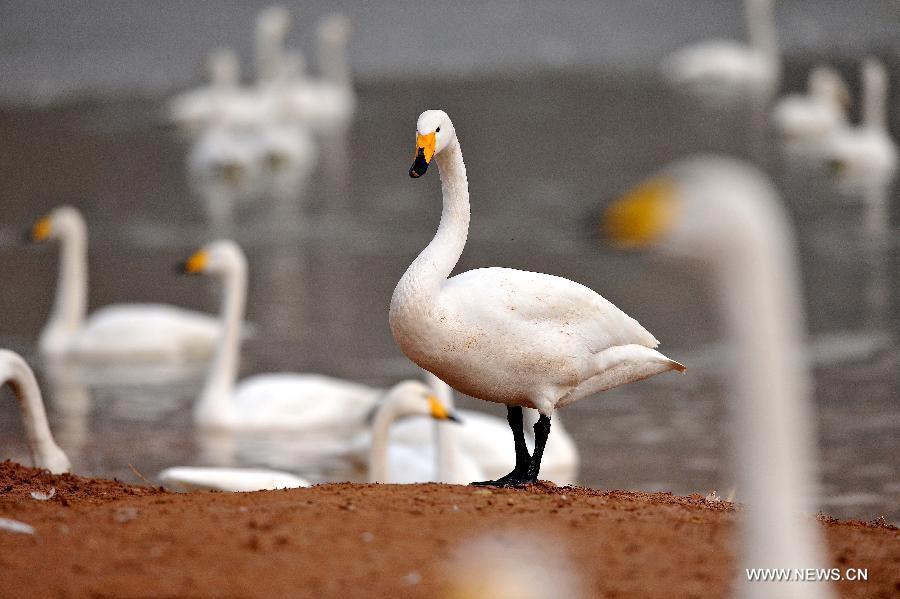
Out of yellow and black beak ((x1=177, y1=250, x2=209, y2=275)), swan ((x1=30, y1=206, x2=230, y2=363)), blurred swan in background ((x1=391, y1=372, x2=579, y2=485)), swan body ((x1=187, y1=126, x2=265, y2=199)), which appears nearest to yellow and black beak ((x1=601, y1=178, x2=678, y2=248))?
blurred swan in background ((x1=391, y1=372, x2=579, y2=485))

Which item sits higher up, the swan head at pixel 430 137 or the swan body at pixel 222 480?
the swan head at pixel 430 137

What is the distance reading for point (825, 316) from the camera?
14555mm

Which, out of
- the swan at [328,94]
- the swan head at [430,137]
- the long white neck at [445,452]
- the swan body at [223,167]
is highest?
the swan at [328,94]

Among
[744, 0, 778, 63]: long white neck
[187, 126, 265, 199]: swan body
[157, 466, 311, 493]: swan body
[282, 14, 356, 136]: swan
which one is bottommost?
[157, 466, 311, 493]: swan body

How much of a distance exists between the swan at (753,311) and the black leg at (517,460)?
238 cm

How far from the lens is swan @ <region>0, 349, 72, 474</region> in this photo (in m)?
6.70

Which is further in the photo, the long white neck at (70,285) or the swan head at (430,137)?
the long white neck at (70,285)

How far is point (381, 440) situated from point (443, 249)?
2342mm

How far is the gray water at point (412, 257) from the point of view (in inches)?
405

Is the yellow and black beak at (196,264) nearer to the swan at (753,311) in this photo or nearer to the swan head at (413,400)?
the swan head at (413,400)

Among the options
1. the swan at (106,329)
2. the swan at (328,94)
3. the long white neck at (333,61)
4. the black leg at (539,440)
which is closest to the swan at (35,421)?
the black leg at (539,440)

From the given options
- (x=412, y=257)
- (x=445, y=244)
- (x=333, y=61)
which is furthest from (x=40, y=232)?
(x=333, y=61)

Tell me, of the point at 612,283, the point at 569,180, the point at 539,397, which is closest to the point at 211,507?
the point at 539,397

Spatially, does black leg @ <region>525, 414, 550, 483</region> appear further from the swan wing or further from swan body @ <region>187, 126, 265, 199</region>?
swan body @ <region>187, 126, 265, 199</region>
